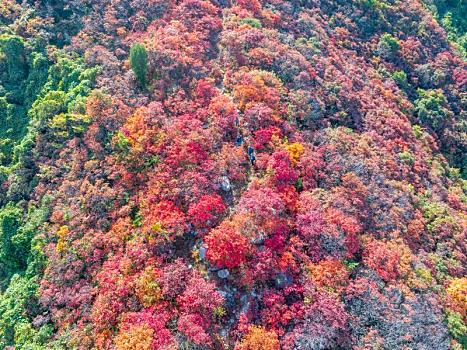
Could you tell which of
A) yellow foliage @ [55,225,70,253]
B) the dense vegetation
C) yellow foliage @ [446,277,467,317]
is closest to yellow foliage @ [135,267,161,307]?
the dense vegetation

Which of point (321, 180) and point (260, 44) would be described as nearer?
point (321, 180)

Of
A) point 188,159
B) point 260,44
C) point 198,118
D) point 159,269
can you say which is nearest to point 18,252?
point 159,269

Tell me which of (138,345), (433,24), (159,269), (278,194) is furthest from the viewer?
(433,24)

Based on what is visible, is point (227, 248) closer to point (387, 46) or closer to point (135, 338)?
point (135, 338)

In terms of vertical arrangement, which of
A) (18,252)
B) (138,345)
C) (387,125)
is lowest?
(18,252)

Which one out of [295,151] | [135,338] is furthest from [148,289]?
[295,151]

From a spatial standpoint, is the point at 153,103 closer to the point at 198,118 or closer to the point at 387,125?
the point at 198,118
